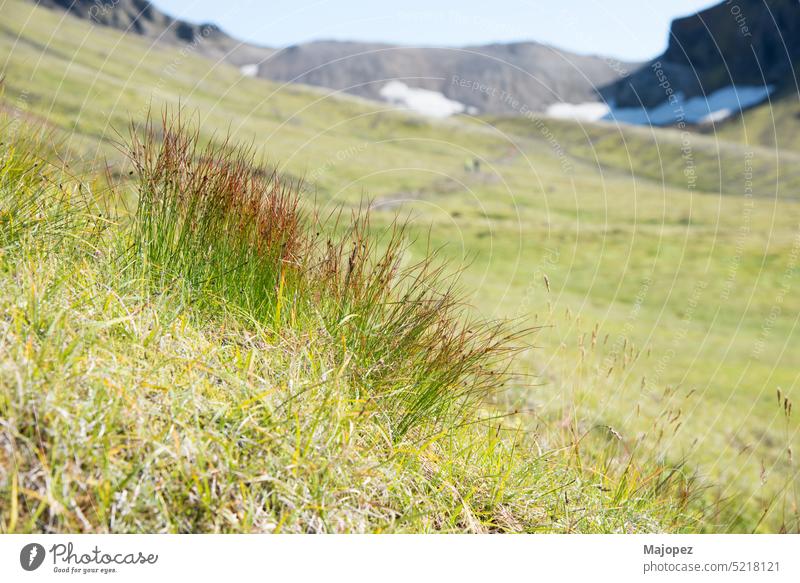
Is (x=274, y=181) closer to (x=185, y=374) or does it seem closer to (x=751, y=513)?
(x=185, y=374)

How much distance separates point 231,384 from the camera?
365 centimetres

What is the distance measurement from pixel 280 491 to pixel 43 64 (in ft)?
445
